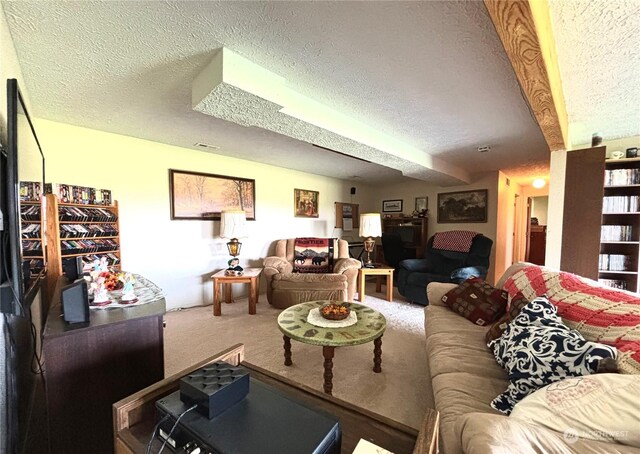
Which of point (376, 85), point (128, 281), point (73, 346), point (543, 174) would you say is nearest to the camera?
point (73, 346)

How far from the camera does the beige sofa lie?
0.66 meters

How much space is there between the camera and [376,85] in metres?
1.73

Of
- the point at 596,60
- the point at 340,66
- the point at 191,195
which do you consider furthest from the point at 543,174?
the point at 191,195

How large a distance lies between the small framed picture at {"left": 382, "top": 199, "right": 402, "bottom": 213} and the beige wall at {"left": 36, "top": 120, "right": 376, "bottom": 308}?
277 cm

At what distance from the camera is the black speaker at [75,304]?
1.05 metres

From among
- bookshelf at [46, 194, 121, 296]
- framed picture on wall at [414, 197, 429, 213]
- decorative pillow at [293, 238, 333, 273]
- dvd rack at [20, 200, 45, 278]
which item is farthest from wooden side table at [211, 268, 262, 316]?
framed picture on wall at [414, 197, 429, 213]

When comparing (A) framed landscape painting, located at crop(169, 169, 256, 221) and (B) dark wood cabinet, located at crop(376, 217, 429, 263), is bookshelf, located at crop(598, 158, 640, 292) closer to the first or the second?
(B) dark wood cabinet, located at crop(376, 217, 429, 263)

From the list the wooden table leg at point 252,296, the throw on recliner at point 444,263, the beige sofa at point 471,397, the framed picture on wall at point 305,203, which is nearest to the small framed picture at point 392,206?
the throw on recliner at point 444,263

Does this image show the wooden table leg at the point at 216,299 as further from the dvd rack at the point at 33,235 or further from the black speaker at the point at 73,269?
the dvd rack at the point at 33,235

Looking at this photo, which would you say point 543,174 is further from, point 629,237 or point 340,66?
point 340,66

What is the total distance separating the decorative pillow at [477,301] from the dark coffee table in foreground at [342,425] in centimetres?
142

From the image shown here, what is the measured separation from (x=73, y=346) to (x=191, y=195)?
2.58 metres

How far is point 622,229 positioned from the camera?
2.58 m

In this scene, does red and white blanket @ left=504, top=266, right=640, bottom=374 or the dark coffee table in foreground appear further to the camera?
red and white blanket @ left=504, top=266, right=640, bottom=374
